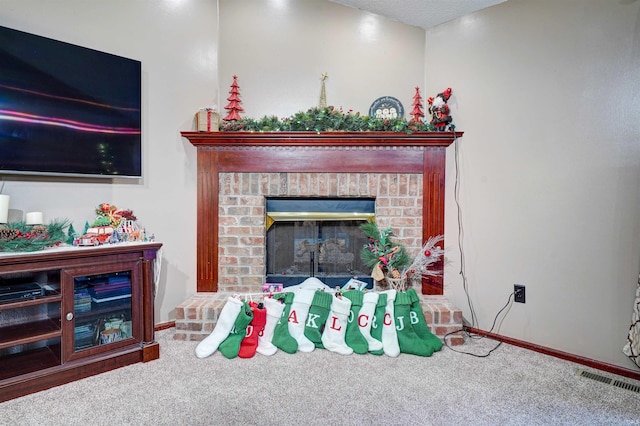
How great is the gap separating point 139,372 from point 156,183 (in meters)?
1.33

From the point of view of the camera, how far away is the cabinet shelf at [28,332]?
171 centimetres

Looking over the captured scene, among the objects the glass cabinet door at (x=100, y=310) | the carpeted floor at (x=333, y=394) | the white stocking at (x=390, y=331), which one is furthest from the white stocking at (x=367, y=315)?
the glass cabinet door at (x=100, y=310)

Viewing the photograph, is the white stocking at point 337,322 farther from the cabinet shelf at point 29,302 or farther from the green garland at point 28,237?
the green garland at point 28,237

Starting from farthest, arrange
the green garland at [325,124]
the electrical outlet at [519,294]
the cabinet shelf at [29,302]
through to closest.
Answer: the green garland at [325,124] < the electrical outlet at [519,294] < the cabinet shelf at [29,302]

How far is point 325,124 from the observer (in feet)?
8.58

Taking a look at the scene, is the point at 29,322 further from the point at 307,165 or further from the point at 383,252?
the point at 383,252

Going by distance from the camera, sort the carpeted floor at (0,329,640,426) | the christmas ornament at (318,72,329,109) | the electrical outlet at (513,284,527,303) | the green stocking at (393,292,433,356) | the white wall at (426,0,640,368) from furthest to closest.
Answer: the christmas ornament at (318,72,329,109) < the electrical outlet at (513,284,527,303) < the green stocking at (393,292,433,356) < the white wall at (426,0,640,368) < the carpeted floor at (0,329,640,426)

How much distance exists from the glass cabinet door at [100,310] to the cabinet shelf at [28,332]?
0.07 m

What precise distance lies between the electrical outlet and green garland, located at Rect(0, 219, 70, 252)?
2.95 metres

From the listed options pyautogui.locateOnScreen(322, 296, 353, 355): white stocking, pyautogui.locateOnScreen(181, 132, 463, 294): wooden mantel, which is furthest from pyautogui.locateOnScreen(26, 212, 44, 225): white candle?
pyautogui.locateOnScreen(322, 296, 353, 355): white stocking

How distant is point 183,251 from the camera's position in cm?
274

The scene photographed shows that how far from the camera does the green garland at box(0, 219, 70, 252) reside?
5.70ft

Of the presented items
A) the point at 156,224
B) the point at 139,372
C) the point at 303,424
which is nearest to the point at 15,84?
the point at 156,224

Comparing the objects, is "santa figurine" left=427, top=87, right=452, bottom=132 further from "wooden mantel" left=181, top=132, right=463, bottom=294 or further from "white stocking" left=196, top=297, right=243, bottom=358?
"white stocking" left=196, top=297, right=243, bottom=358
